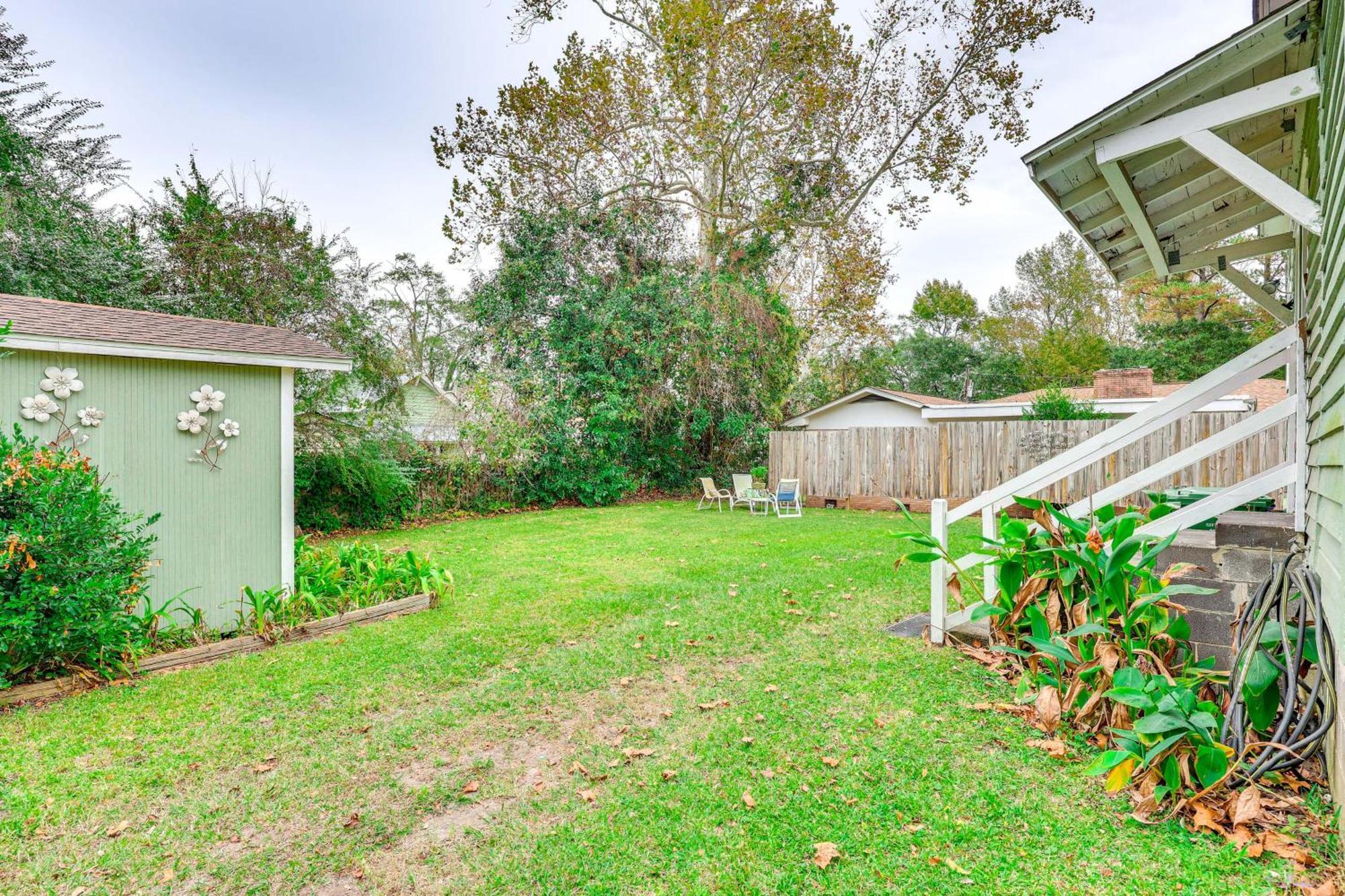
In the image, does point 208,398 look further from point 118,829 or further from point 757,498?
point 757,498

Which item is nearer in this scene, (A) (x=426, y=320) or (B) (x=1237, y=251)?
(B) (x=1237, y=251)

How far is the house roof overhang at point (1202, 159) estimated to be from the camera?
251 cm

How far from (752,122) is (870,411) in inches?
313

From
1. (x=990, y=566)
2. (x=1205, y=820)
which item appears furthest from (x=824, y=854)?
(x=990, y=566)

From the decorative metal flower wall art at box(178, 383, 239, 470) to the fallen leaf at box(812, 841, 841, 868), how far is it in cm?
507

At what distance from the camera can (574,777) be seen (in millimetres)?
2787

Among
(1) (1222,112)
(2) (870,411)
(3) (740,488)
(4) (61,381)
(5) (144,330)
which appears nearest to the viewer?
(1) (1222,112)

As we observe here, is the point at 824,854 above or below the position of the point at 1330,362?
below

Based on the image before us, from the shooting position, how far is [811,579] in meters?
6.34

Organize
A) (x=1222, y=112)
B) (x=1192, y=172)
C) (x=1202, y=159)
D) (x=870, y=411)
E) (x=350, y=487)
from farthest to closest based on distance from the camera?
1. (x=870, y=411)
2. (x=350, y=487)
3. (x=1192, y=172)
4. (x=1202, y=159)
5. (x=1222, y=112)

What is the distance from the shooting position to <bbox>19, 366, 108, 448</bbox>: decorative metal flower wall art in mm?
4113

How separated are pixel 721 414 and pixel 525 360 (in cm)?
488

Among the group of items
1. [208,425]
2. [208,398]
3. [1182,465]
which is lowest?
[1182,465]

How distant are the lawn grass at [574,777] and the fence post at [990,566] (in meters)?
0.50
